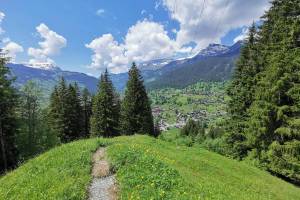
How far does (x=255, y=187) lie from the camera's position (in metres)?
17.7

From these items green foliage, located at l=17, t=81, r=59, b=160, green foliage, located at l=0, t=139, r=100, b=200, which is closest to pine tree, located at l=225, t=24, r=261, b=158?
green foliage, located at l=0, t=139, r=100, b=200

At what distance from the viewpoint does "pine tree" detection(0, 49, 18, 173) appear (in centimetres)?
2761

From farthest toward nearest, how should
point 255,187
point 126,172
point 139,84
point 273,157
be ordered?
1. point 139,84
2. point 273,157
3. point 255,187
4. point 126,172

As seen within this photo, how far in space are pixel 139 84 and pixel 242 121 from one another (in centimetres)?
2186

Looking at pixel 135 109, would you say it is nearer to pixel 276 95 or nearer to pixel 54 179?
pixel 276 95

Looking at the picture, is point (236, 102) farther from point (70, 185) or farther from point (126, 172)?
point (70, 185)

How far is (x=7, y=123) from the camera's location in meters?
31.4

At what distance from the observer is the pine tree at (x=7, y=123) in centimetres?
2761

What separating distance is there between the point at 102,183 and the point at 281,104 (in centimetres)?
1929

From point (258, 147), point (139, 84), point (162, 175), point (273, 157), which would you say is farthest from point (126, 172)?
point (139, 84)

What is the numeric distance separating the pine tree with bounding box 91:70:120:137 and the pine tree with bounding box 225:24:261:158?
930 inches

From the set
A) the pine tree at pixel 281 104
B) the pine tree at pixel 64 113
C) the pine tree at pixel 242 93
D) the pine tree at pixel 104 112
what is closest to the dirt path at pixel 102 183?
the pine tree at pixel 281 104

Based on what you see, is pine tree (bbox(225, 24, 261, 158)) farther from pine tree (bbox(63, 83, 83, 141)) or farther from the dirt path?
pine tree (bbox(63, 83, 83, 141))

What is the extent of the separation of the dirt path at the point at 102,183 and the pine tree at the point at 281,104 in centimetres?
1642
